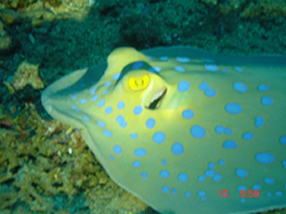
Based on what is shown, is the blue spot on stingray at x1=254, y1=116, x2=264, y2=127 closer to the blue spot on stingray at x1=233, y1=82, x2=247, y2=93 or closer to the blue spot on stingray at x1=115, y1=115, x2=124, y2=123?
the blue spot on stingray at x1=233, y1=82, x2=247, y2=93

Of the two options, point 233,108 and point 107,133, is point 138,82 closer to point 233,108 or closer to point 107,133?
point 107,133

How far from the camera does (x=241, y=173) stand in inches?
101

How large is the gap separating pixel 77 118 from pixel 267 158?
220 cm

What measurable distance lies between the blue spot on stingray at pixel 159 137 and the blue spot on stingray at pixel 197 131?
325 mm

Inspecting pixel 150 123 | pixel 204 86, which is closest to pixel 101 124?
pixel 150 123

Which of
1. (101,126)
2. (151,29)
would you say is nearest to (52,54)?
(151,29)

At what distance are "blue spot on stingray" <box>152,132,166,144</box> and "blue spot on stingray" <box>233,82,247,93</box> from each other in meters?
1.03

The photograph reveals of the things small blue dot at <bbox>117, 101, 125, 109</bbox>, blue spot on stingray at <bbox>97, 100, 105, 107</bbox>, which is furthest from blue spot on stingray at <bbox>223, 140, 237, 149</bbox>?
blue spot on stingray at <bbox>97, 100, 105, 107</bbox>

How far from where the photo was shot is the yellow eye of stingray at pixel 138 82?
259 cm

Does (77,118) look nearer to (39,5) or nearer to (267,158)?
(267,158)

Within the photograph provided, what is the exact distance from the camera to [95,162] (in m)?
3.80

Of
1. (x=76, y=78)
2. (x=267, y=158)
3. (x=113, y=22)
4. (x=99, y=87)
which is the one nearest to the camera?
(x=267, y=158)

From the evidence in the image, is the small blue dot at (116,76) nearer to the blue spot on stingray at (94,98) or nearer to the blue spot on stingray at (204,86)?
the blue spot on stingray at (94,98)

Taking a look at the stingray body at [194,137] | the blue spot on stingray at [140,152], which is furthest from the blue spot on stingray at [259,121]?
the blue spot on stingray at [140,152]
